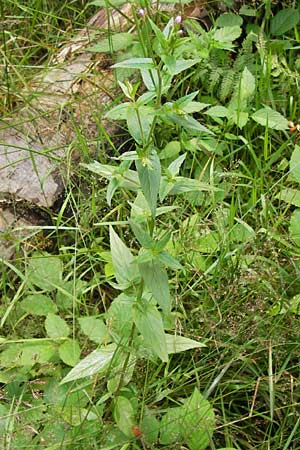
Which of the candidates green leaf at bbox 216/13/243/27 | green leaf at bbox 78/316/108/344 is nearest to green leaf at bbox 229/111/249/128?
green leaf at bbox 216/13/243/27

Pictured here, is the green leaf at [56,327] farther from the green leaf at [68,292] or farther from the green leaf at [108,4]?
the green leaf at [108,4]

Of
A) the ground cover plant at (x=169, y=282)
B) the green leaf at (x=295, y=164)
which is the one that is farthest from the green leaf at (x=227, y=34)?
the green leaf at (x=295, y=164)

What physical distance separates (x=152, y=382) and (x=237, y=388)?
0.21m

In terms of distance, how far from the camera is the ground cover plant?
1.46 metres

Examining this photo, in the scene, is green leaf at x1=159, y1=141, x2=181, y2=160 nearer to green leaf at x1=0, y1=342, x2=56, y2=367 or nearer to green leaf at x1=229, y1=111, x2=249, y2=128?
green leaf at x1=229, y1=111, x2=249, y2=128

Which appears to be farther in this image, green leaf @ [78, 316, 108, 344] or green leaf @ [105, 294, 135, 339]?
green leaf @ [78, 316, 108, 344]

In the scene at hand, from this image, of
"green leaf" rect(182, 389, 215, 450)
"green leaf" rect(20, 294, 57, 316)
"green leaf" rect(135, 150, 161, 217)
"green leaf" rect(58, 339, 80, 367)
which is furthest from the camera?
"green leaf" rect(20, 294, 57, 316)

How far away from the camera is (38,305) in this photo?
197 centimetres

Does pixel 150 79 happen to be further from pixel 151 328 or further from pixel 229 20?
pixel 229 20

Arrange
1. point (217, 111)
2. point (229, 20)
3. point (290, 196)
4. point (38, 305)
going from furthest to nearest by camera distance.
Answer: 1. point (229, 20)
2. point (217, 111)
3. point (290, 196)
4. point (38, 305)

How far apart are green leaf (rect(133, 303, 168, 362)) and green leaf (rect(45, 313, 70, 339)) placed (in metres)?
0.42

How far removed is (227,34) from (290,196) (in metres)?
0.68

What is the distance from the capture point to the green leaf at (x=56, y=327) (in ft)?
6.14

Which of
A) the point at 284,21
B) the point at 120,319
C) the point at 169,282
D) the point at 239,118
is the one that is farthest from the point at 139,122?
the point at 284,21
